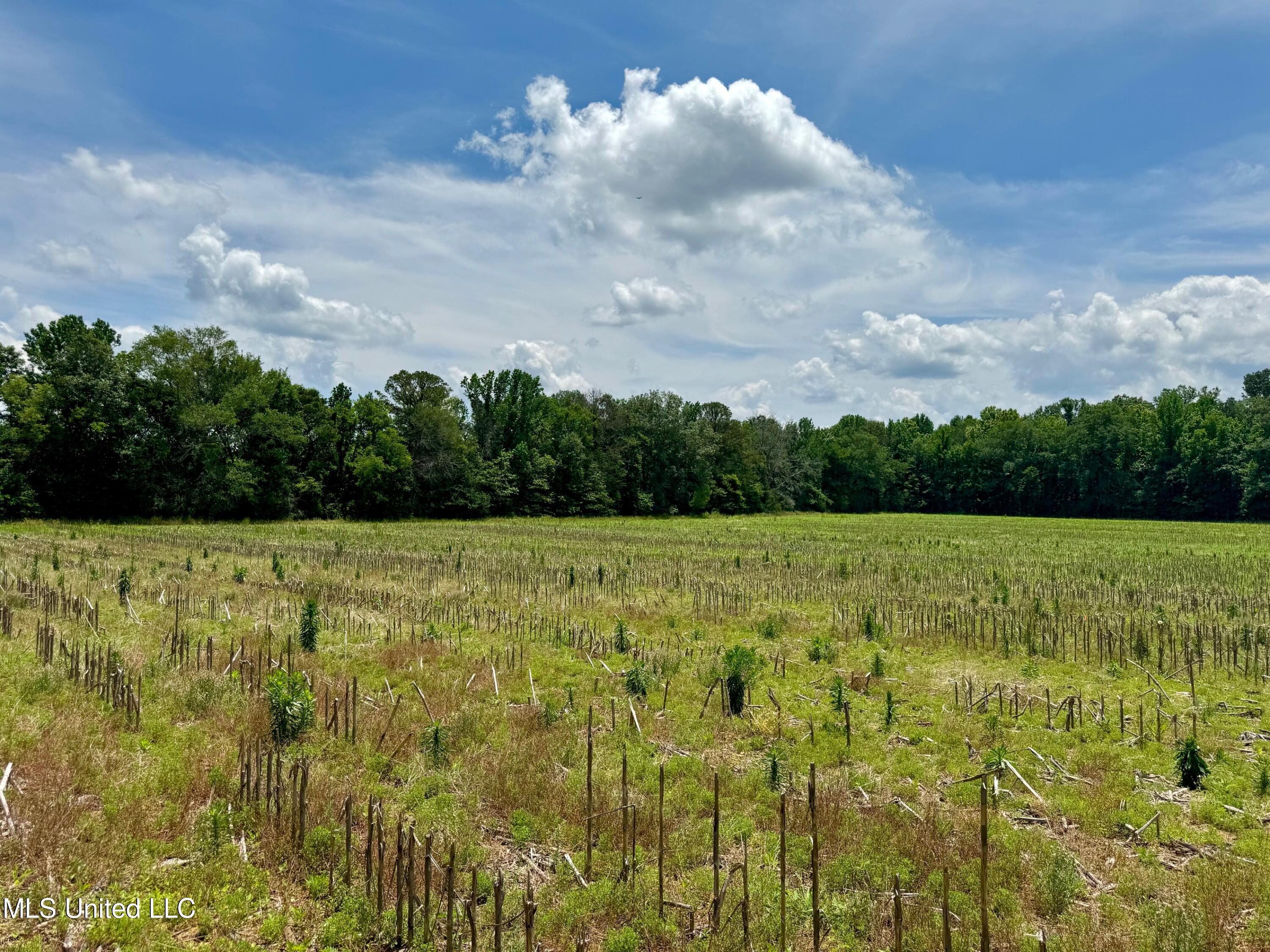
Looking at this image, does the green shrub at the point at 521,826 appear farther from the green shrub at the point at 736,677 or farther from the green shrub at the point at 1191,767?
the green shrub at the point at 1191,767

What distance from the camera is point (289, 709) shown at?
27.2ft

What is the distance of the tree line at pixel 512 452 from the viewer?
49.7m

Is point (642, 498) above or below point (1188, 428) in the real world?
below

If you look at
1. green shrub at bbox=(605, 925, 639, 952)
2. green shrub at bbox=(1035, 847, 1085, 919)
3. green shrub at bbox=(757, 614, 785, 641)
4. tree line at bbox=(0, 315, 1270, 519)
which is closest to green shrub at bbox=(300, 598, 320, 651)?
green shrub at bbox=(757, 614, 785, 641)

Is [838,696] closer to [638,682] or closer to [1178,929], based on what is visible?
[638,682]

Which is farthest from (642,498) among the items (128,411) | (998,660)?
(998,660)

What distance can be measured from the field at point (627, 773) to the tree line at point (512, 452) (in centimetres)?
4018

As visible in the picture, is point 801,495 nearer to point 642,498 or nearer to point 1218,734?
point 642,498

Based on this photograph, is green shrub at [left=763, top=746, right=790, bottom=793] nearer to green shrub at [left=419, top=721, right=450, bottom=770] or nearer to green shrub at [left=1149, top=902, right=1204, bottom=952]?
green shrub at [left=1149, top=902, right=1204, bottom=952]

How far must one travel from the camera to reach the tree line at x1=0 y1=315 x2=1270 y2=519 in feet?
163

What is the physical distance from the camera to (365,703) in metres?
9.71

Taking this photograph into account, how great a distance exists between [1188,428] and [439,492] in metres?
97.8

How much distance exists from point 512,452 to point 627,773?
6686 centimetres

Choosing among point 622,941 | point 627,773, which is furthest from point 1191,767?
point 622,941
